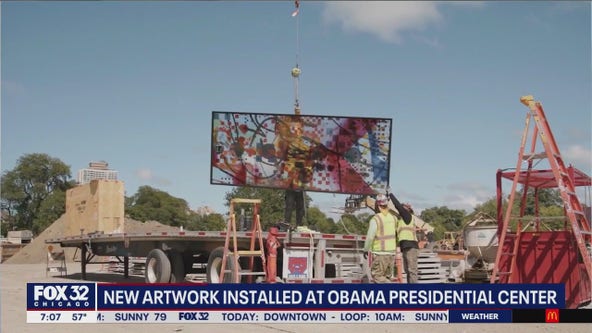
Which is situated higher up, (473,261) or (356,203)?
(356,203)

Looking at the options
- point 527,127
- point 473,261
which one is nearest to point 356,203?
point 473,261

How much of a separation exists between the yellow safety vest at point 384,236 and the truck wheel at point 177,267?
6795 millimetres

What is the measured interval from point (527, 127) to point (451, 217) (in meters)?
70.2

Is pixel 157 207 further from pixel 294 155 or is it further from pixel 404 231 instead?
pixel 404 231

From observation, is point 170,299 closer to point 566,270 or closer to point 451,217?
point 566,270

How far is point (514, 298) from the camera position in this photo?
9.19m

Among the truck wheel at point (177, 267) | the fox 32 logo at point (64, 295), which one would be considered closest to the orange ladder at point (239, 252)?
the truck wheel at point (177, 267)

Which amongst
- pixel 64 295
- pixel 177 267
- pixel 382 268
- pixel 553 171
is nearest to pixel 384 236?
pixel 382 268

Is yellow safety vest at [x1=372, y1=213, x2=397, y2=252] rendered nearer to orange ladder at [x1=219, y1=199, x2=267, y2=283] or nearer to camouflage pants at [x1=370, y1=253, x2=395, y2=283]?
camouflage pants at [x1=370, y1=253, x2=395, y2=283]

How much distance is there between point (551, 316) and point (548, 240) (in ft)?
10.1

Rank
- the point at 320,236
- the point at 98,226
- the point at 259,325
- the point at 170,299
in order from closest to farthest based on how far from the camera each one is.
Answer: the point at 170,299, the point at 259,325, the point at 320,236, the point at 98,226

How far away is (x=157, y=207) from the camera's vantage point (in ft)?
319

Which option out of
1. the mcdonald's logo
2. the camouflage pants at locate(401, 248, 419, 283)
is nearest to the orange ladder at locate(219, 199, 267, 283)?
the camouflage pants at locate(401, 248, 419, 283)

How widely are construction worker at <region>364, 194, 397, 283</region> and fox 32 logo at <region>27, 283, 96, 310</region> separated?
4.02 meters
